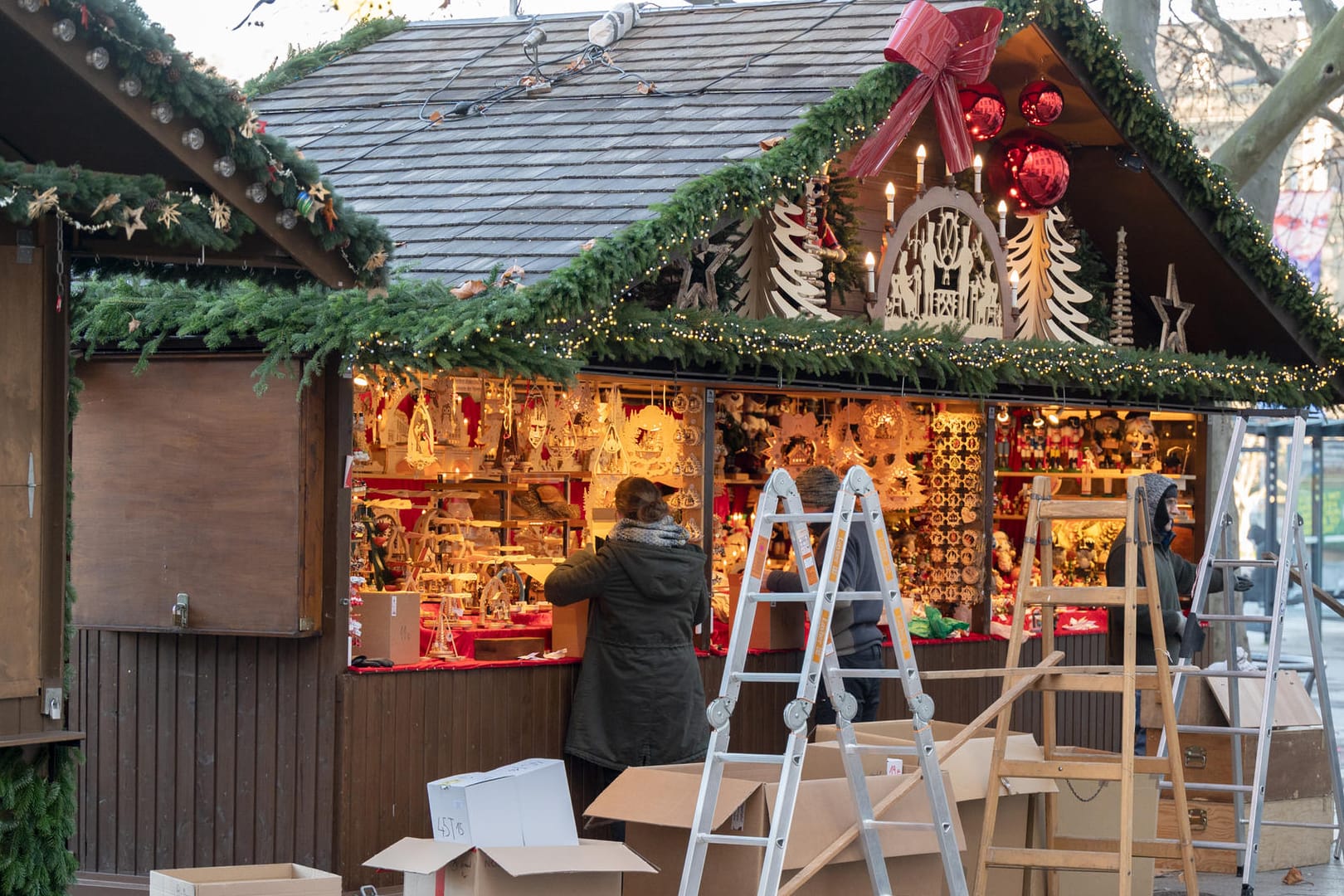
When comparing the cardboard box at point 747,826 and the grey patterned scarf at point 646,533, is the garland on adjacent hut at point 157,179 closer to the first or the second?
the cardboard box at point 747,826

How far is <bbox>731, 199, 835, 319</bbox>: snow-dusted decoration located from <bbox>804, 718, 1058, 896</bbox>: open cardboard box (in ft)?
9.47

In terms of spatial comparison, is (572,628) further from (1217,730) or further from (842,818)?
(1217,730)

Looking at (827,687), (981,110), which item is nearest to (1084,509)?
(827,687)

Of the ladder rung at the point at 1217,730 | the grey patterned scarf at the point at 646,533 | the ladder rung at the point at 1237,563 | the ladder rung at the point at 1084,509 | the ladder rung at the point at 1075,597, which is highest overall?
the ladder rung at the point at 1084,509

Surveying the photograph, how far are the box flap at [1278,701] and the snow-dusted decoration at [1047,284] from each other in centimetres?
269

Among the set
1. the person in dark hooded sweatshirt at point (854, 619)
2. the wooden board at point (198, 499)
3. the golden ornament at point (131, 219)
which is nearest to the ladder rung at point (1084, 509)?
the person in dark hooded sweatshirt at point (854, 619)

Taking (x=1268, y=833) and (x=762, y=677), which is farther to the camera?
(x=1268, y=833)

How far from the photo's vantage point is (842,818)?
21.8 ft

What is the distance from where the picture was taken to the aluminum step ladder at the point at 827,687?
6.20m

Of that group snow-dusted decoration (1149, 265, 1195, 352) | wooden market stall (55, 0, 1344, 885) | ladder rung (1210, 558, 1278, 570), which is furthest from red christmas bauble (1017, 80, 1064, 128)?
ladder rung (1210, 558, 1278, 570)

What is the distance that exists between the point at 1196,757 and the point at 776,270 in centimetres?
341

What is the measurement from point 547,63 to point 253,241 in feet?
17.5

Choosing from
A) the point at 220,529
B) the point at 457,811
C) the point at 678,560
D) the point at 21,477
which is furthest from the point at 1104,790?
the point at 21,477

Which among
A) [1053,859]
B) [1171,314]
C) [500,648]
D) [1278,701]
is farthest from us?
[1171,314]
